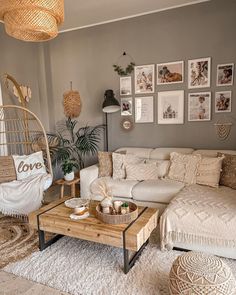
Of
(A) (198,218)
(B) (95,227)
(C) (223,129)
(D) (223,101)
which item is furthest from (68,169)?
(D) (223,101)

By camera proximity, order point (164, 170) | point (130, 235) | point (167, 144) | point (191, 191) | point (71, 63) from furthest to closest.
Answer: point (71, 63), point (167, 144), point (164, 170), point (191, 191), point (130, 235)

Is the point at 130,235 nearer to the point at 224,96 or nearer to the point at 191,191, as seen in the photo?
the point at 191,191

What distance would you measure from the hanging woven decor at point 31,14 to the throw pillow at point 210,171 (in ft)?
6.98

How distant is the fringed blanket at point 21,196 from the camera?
9.64 feet

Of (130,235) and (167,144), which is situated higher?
(167,144)

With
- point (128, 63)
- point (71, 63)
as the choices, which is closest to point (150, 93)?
point (128, 63)

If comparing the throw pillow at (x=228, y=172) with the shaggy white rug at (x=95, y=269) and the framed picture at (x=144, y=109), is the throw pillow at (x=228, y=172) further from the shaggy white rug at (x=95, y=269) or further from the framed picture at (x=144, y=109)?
the framed picture at (x=144, y=109)

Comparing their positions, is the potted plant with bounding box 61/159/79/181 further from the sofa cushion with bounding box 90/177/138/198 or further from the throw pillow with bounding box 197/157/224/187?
the throw pillow with bounding box 197/157/224/187

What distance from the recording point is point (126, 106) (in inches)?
156

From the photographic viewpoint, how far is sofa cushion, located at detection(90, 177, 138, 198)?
2.95 meters

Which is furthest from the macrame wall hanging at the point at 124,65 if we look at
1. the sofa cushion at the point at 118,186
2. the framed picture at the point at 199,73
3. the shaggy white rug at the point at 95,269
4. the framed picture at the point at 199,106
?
the shaggy white rug at the point at 95,269

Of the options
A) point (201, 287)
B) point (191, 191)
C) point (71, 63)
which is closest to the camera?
point (201, 287)

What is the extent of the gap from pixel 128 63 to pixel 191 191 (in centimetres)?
231

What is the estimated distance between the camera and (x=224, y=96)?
3.30m
